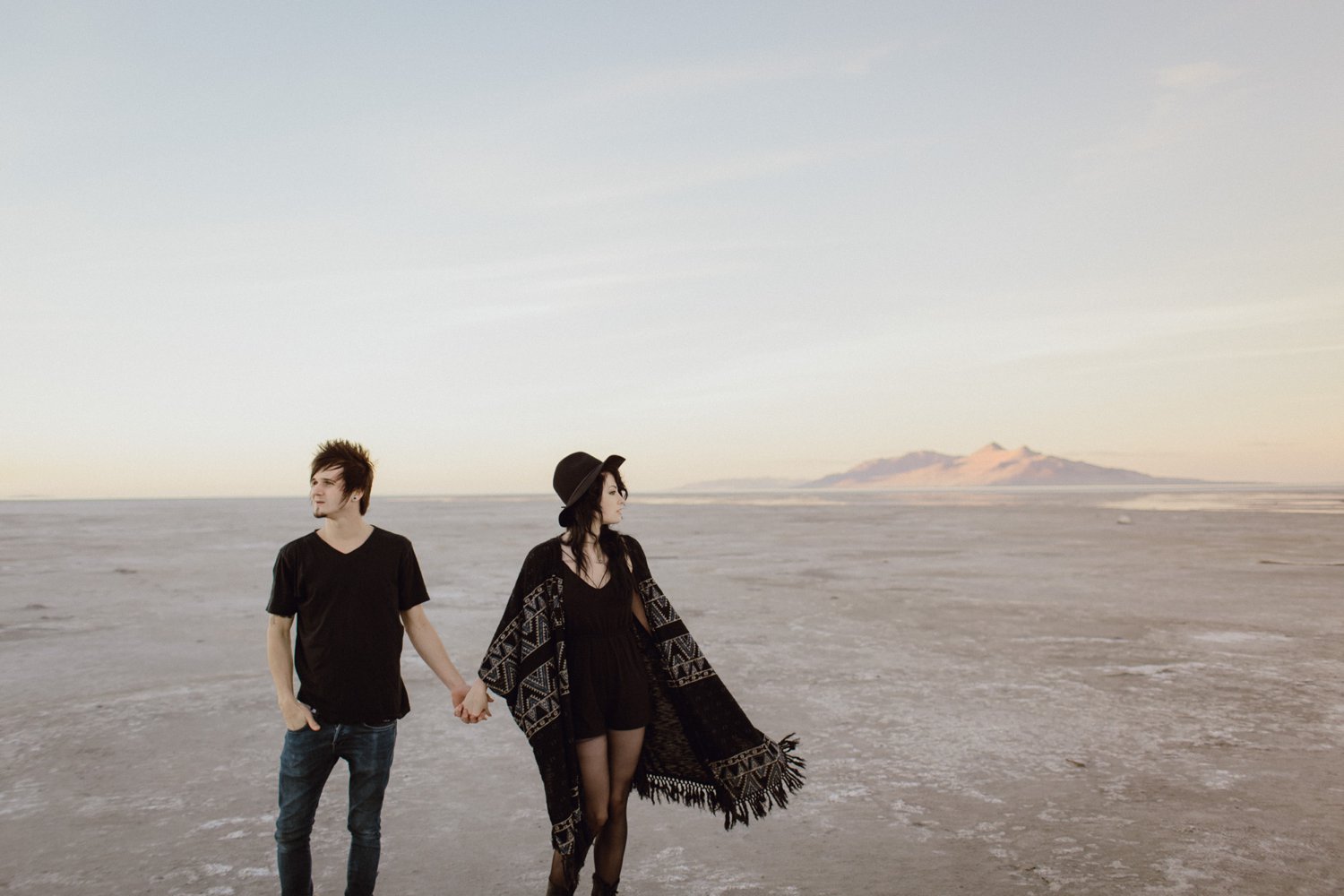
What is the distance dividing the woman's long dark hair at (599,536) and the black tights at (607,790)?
530 millimetres

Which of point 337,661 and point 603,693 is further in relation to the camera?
point 603,693

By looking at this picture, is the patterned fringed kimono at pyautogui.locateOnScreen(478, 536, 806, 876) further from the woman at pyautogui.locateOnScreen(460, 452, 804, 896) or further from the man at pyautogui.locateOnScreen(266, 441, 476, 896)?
the man at pyautogui.locateOnScreen(266, 441, 476, 896)

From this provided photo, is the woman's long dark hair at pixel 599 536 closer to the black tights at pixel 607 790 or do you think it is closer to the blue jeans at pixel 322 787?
the black tights at pixel 607 790

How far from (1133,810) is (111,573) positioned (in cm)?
1624

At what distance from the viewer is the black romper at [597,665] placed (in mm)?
3275

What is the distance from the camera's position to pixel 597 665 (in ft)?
10.8

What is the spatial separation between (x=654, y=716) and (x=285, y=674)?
1289 millimetres

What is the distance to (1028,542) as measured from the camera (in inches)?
849

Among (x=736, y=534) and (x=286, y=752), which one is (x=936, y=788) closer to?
(x=286, y=752)

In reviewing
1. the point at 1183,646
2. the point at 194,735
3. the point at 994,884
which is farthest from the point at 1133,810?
the point at 194,735

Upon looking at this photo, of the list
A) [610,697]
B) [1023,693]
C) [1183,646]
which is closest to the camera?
[610,697]

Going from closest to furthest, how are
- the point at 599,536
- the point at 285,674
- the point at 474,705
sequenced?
the point at 285,674 → the point at 474,705 → the point at 599,536

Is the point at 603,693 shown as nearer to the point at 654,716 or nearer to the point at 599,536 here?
the point at 654,716

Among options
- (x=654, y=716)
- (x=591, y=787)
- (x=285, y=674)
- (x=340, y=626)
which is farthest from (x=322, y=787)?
(x=654, y=716)
